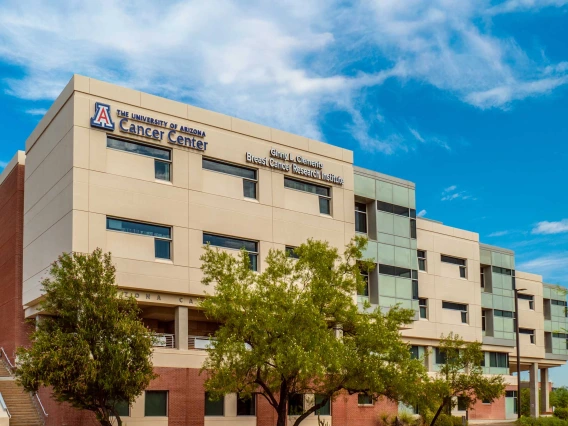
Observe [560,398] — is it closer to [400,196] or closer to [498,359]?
[498,359]

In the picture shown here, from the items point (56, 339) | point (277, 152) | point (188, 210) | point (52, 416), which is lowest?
point (52, 416)

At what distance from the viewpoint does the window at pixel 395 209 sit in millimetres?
51478

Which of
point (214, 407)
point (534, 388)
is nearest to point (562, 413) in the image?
point (534, 388)

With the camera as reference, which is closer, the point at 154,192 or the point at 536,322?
the point at 154,192

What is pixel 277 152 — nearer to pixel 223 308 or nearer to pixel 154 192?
pixel 154 192

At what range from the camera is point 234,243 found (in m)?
42.2

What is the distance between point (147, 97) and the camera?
1572 inches

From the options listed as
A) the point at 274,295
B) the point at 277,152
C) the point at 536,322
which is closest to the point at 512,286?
the point at 536,322

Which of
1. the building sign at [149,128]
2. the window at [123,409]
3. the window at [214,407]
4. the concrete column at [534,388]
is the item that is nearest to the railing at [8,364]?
the window at [123,409]

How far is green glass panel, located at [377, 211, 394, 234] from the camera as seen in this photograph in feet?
168

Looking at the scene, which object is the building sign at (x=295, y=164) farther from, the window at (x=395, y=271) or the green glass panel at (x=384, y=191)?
the window at (x=395, y=271)

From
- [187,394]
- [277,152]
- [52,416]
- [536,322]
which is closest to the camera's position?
[52,416]

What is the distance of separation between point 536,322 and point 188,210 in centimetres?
4812

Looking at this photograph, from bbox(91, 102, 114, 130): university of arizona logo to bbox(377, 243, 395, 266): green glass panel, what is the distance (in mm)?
20839
